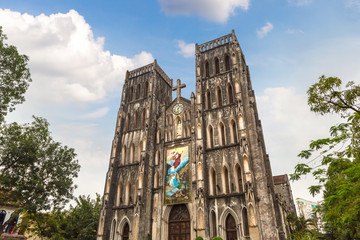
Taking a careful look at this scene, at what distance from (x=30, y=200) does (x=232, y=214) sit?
15.1 metres

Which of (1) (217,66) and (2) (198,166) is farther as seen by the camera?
(1) (217,66)

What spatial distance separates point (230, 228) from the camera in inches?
797

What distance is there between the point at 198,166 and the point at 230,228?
18.8 ft

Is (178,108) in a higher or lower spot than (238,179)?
higher

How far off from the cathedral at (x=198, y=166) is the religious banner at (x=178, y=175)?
3.7 inches

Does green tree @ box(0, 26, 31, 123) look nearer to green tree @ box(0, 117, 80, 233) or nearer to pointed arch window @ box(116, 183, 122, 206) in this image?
green tree @ box(0, 117, 80, 233)

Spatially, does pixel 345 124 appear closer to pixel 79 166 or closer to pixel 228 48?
pixel 79 166

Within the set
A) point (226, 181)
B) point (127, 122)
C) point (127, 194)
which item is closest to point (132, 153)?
point (127, 122)

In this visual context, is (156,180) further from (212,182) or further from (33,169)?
(33,169)

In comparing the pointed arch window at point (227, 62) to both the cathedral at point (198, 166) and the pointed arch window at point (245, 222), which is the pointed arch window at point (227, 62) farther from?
the pointed arch window at point (245, 222)

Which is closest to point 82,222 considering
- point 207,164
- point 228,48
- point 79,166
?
point 79,166

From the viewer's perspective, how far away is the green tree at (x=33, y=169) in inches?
655

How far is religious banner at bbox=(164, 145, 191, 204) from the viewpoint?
76.1 feet

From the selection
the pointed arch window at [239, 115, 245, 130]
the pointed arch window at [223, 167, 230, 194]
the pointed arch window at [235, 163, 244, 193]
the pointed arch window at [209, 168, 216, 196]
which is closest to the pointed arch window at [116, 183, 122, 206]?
the pointed arch window at [209, 168, 216, 196]
